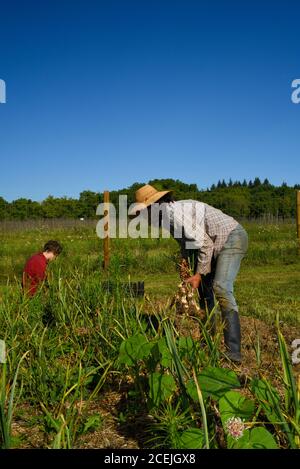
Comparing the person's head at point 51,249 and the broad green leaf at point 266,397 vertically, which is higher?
the person's head at point 51,249

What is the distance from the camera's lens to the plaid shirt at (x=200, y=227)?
353 centimetres

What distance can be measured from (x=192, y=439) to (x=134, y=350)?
0.61 meters

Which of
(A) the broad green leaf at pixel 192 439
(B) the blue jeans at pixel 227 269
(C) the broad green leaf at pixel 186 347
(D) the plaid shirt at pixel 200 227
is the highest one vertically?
(D) the plaid shirt at pixel 200 227

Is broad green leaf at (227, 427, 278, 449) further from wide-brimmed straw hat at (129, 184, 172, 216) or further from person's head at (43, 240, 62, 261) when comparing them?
person's head at (43, 240, 62, 261)

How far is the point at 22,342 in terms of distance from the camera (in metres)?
2.99

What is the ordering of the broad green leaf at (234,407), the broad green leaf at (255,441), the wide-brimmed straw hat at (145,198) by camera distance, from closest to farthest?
the broad green leaf at (255,441) < the broad green leaf at (234,407) < the wide-brimmed straw hat at (145,198)

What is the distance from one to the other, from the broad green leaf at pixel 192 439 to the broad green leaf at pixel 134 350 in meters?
0.51

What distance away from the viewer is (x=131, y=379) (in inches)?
116

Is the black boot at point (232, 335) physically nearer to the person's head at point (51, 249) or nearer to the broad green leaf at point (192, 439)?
the broad green leaf at point (192, 439)

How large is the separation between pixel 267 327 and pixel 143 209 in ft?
5.77

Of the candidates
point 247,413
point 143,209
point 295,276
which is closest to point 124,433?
point 247,413

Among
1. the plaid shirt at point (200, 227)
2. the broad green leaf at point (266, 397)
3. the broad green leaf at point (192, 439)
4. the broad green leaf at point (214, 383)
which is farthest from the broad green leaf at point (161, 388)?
the plaid shirt at point (200, 227)

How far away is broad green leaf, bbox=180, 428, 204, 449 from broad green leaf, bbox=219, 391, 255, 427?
0.11 metres

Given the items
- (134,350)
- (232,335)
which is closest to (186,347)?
(134,350)
